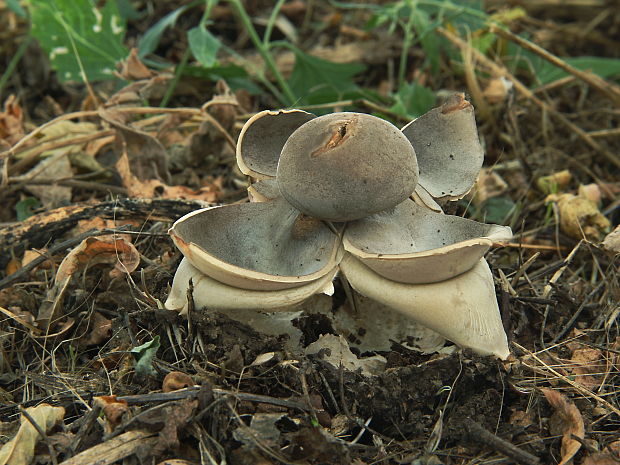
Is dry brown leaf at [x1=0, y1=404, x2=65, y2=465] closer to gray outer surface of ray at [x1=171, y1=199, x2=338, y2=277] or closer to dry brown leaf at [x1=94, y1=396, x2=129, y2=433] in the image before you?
dry brown leaf at [x1=94, y1=396, x2=129, y2=433]

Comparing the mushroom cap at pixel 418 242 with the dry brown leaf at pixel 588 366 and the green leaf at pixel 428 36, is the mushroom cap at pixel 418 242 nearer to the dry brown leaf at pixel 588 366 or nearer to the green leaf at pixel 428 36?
the dry brown leaf at pixel 588 366

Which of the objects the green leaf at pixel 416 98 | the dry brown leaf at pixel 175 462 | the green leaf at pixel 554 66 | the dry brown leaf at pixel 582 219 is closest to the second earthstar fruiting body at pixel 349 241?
the dry brown leaf at pixel 175 462

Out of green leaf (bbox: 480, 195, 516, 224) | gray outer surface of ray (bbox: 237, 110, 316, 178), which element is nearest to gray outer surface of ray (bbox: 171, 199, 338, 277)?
gray outer surface of ray (bbox: 237, 110, 316, 178)

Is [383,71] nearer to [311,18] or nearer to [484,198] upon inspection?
[311,18]

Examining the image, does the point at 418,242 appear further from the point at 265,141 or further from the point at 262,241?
the point at 265,141

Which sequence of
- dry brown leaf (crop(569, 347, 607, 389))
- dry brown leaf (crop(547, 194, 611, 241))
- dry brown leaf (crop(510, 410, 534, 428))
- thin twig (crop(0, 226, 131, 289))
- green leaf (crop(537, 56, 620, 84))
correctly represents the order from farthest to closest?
green leaf (crop(537, 56, 620, 84)) → dry brown leaf (crop(547, 194, 611, 241)) → thin twig (crop(0, 226, 131, 289)) → dry brown leaf (crop(569, 347, 607, 389)) → dry brown leaf (crop(510, 410, 534, 428))

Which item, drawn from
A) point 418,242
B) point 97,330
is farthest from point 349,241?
point 97,330

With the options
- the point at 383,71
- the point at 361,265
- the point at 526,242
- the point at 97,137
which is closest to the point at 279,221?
the point at 361,265
